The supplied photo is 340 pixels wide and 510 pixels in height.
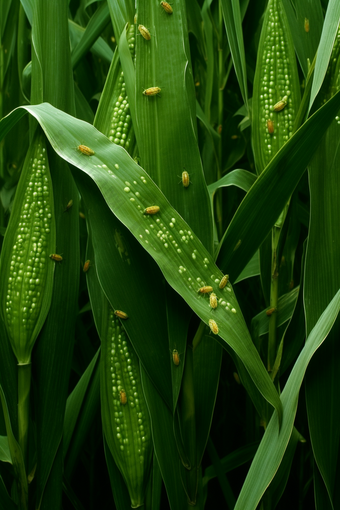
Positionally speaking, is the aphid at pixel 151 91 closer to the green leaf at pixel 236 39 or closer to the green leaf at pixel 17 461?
the green leaf at pixel 236 39

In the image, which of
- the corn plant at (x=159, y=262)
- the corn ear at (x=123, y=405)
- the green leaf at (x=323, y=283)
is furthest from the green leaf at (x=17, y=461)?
the green leaf at (x=323, y=283)

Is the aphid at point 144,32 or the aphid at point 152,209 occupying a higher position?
the aphid at point 144,32

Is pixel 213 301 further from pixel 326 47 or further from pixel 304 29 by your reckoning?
pixel 304 29

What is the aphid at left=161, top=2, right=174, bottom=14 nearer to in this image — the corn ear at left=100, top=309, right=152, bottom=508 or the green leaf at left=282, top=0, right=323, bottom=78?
the green leaf at left=282, top=0, right=323, bottom=78

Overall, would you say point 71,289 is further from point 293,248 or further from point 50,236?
point 293,248

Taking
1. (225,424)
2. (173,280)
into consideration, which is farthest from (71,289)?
(225,424)

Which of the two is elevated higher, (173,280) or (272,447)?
(173,280)
